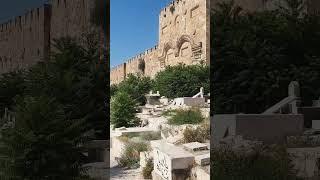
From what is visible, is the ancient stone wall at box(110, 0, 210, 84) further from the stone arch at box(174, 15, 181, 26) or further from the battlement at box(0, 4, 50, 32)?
the battlement at box(0, 4, 50, 32)

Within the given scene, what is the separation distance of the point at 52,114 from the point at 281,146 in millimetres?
1986

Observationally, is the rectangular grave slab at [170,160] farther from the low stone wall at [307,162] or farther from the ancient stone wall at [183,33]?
the ancient stone wall at [183,33]

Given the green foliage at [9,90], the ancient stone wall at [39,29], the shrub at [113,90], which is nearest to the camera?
the shrub at [113,90]

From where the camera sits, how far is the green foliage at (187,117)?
3112 millimetres

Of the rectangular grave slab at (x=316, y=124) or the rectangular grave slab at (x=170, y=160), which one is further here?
the rectangular grave slab at (x=170, y=160)

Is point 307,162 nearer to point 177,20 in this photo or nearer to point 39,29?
point 177,20

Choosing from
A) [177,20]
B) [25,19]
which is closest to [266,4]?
[177,20]

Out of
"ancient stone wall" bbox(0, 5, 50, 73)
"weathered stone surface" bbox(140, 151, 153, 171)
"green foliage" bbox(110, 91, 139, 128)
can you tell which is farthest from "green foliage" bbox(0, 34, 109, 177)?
"ancient stone wall" bbox(0, 5, 50, 73)

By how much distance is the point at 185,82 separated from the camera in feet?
11.9

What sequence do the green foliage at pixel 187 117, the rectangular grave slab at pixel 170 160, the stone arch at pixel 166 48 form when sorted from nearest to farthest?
the rectangular grave slab at pixel 170 160 → the green foliage at pixel 187 117 → the stone arch at pixel 166 48

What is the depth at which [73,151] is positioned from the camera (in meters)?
3.52

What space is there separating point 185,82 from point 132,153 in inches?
34.4

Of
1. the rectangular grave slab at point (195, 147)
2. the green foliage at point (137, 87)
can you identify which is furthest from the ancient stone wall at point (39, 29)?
the rectangular grave slab at point (195, 147)

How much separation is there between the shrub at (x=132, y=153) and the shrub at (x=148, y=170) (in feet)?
0.36
